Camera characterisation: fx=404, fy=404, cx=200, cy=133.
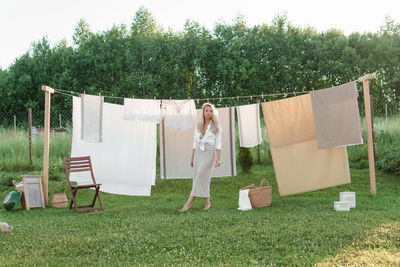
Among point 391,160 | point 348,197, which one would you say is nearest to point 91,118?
point 348,197

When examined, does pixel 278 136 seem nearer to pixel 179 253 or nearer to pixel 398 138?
pixel 179 253

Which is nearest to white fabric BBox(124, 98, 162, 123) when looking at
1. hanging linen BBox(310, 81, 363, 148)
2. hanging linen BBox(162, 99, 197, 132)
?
hanging linen BBox(162, 99, 197, 132)

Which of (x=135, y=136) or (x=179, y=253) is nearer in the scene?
(x=179, y=253)

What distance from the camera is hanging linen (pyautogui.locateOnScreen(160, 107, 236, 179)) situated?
24.8ft

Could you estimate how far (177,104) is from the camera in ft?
23.7

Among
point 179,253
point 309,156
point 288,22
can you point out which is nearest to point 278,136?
point 309,156

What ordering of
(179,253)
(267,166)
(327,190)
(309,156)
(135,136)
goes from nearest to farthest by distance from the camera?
(179,253)
(309,156)
(135,136)
(327,190)
(267,166)

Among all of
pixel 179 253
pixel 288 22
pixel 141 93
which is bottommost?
pixel 179 253

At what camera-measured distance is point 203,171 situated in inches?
237

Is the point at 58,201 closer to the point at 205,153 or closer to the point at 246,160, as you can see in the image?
the point at 205,153

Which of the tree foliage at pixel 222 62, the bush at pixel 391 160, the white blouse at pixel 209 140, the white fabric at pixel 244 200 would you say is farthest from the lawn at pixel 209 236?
the tree foliage at pixel 222 62

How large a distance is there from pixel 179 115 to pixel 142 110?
0.66 metres

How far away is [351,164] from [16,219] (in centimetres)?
786

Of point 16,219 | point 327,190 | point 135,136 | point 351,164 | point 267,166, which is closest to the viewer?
point 16,219
